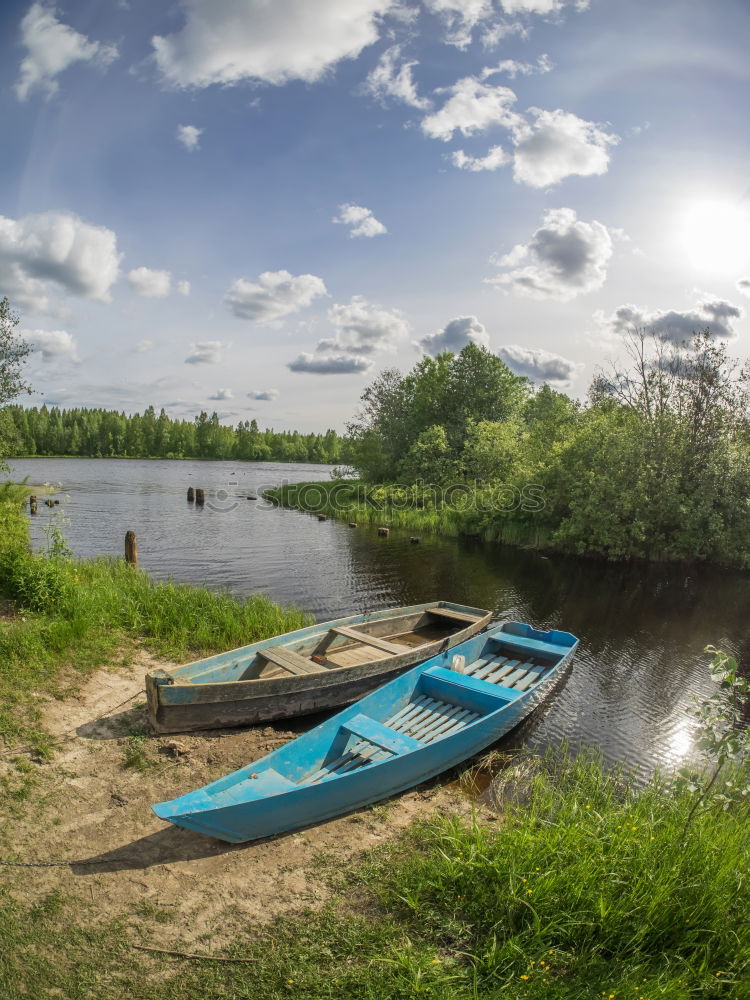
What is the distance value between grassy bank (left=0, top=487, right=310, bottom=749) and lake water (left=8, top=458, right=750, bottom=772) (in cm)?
415

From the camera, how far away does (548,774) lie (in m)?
7.40

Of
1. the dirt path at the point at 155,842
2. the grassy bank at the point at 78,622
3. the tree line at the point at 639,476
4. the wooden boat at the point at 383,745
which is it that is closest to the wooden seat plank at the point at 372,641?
the wooden boat at the point at 383,745

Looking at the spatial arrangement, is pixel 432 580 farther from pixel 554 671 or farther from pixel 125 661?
pixel 125 661

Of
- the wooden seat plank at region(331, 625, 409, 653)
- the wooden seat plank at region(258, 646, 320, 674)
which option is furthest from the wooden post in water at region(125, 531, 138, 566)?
the wooden seat plank at region(258, 646, 320, 674)

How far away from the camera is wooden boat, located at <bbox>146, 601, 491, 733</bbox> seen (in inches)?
279

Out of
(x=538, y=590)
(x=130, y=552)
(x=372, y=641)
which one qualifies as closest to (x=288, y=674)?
(x=372, y=641)

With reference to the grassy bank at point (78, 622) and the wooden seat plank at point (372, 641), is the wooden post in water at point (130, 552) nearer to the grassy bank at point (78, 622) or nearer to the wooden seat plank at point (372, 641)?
the grassy bank at point (78, 622)

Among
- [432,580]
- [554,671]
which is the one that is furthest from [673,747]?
[432,580]

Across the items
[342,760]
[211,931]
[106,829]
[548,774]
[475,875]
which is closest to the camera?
[211,931]

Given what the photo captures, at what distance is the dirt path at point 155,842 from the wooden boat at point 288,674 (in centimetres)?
42

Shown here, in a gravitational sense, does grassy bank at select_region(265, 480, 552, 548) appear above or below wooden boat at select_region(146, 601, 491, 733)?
above

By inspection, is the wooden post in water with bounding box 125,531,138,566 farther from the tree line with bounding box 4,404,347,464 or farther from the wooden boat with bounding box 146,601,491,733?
the tree line with bounding box 4,404,347,464

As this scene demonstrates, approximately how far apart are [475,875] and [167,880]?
103 inches

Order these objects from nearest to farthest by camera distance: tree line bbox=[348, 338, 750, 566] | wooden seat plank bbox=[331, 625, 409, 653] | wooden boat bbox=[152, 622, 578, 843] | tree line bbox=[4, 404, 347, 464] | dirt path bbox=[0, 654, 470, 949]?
dirt path bbox=[0, 654, 470, 949], wooden boat bbox=[152, 622, 578, 843], wooden seat plank bbox=[331, 625, 409, 653], tree line bbox=[348, 338, 750, 566], tree line bbox=[4, 404, 347, 464]
